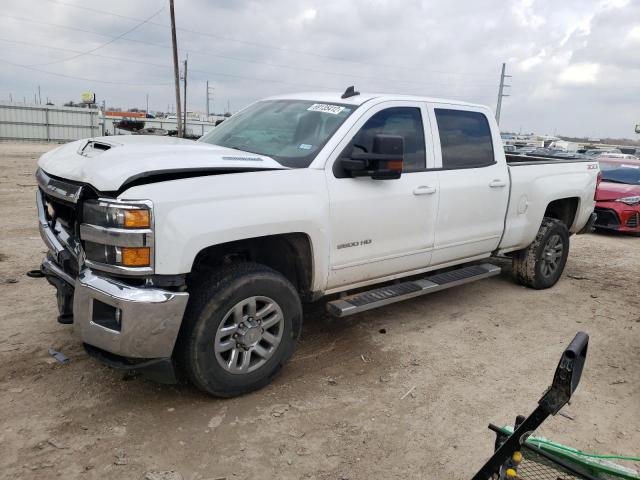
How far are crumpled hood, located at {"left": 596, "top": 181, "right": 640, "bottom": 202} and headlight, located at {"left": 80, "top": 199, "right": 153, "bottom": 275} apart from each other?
988 cm

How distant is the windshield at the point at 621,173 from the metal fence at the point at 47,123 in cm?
2444

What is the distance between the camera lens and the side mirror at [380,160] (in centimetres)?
363

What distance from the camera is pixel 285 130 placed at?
164 inches

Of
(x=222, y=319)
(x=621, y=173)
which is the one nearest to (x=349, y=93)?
(x=222, y=319)

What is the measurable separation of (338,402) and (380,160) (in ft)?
5.56

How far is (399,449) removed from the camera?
301cm

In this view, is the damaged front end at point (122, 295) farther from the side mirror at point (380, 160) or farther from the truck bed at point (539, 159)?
the truck bed at point (539, 159)

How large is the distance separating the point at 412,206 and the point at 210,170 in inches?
70.4

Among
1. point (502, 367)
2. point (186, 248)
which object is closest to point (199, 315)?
point (186, 248)

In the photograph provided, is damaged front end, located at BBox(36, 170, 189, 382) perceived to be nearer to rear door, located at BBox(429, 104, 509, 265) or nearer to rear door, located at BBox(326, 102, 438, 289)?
rear door, located at BBox(326, 102, 438, 289)

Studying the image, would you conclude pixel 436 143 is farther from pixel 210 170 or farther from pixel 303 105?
pixel 210 170

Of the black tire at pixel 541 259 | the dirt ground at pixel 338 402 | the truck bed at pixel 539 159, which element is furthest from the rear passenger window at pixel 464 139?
the dirt ground at pixel 338 402

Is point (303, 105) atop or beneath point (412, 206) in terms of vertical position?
atop

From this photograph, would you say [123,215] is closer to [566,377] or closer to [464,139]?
[566,377]
